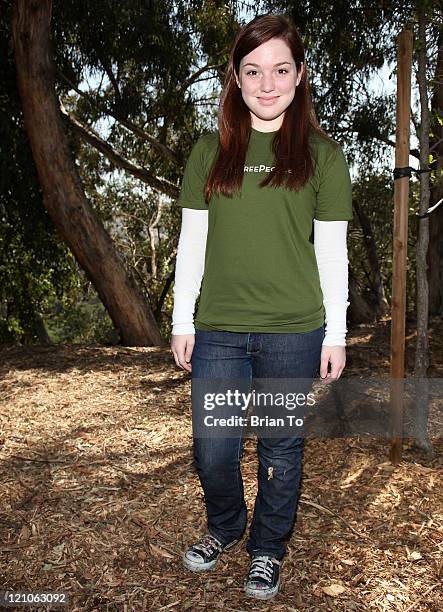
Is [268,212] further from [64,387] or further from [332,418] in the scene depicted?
[64,387]

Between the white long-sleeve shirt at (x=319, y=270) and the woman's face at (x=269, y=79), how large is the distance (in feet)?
1.27

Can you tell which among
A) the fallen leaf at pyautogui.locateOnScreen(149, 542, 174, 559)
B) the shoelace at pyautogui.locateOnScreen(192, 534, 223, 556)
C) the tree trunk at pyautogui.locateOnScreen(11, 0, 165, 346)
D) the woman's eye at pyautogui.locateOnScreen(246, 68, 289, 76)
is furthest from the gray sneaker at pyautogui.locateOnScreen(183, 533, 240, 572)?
the tree trunk at pyautogui.locateOnScreen(11, 0, 165, 346)

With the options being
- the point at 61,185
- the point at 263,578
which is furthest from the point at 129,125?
the point at 263,578

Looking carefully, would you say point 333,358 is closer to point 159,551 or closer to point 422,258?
point 159,551

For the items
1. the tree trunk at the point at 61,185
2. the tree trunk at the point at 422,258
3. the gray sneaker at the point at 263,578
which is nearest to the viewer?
the gray sneaker at the point at 263,578

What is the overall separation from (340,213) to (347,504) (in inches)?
62.6

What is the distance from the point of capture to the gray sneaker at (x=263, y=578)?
230 cm

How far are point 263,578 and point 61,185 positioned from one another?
4836mm

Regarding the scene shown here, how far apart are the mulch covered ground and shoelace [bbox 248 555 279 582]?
0.10 m

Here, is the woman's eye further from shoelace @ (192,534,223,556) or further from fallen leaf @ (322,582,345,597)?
fallen leaf @ (322,582,345,597)

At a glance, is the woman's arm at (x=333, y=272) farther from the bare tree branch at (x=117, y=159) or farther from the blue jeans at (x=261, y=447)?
the bare tree branch at (x=117, y=159)

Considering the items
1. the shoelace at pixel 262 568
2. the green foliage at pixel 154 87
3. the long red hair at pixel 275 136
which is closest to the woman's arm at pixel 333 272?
the long red hair at pixel 275 136

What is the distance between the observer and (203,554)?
8.10 feet

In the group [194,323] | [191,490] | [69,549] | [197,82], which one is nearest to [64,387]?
[191,490]
